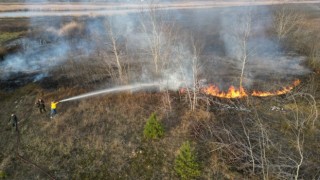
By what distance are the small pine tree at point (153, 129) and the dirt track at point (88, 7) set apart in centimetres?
3567

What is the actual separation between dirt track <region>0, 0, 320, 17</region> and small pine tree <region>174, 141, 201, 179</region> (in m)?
39.1

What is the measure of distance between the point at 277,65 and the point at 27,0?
2190 inches

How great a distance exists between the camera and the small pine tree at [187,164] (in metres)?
14.9

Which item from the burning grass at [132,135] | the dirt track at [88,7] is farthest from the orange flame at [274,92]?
the dirt track at [88,7]

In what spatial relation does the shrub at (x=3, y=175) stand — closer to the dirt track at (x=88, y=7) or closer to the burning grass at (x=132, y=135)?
the burning grass at (x=132, y=135)

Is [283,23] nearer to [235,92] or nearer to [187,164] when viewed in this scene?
[235,92]

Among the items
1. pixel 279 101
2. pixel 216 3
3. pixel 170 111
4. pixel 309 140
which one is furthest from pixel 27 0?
pixel 309 140

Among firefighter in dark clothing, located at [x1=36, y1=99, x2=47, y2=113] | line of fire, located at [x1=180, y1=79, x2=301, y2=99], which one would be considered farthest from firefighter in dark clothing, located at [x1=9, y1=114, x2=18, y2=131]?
line of fire, located at [x1=180, y1=79, x2=301, y2=99]

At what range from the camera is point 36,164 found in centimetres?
1709

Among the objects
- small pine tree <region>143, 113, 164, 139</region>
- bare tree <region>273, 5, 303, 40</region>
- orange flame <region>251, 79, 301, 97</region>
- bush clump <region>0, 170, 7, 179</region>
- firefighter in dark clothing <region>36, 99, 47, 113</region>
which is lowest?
orange flame <region>251, 79, 301, 97</region>

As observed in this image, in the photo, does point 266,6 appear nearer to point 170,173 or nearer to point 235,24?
point 235,24

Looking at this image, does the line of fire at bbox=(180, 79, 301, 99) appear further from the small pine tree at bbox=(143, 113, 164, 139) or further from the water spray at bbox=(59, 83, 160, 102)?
the small pine tree at bbox=(143, 113, 164, 139)

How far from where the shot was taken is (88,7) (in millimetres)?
55938

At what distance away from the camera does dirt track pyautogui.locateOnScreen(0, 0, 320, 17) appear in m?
51.3
